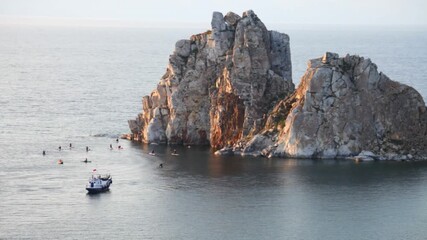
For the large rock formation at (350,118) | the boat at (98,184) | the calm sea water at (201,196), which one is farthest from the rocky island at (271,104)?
the boat at (98,184)

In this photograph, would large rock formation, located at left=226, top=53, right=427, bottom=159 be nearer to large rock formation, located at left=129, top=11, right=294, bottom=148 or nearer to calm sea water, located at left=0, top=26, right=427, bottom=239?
calm sea water, located at left=0, top=26, right=427, bottom=239

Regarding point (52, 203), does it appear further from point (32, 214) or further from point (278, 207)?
point (278, 207)

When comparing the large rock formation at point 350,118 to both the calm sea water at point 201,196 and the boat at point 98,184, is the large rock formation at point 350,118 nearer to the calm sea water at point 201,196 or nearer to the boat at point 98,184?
the calm sea water at point 201,196

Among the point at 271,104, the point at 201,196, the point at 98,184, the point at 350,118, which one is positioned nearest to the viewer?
the point at 201,196

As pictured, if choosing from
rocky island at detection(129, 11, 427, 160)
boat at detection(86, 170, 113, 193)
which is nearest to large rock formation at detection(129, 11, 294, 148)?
rocky island at detection(129, 11, 427, 160)

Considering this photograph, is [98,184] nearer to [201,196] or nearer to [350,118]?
[201,196]

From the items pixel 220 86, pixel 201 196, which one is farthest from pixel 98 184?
pixel 220 86
